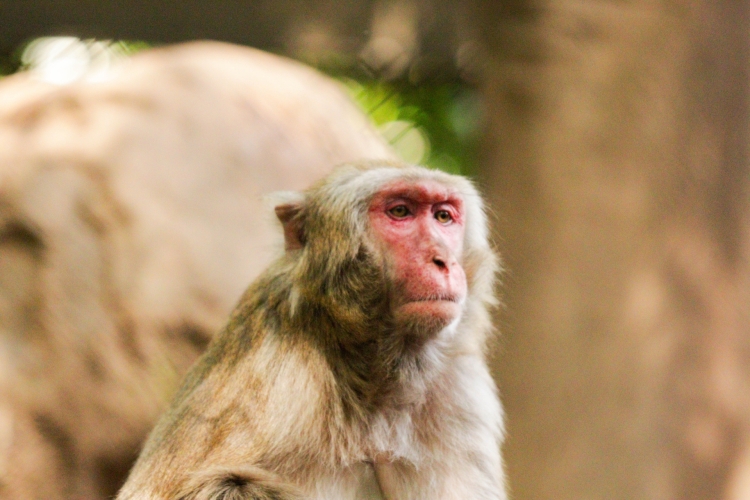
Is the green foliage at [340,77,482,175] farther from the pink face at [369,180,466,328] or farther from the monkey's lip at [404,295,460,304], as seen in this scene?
the monkey's lip at [404,295,460,304]

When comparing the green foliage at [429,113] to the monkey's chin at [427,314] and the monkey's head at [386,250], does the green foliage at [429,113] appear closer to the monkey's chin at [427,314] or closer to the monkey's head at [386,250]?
the monkey's head at [386,250]

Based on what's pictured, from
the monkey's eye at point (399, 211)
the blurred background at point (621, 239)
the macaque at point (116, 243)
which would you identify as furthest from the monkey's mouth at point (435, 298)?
the blurred background at point (621, 239)

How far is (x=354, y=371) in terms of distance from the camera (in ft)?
15.6

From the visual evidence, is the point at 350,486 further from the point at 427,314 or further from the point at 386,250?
the point at 386,250

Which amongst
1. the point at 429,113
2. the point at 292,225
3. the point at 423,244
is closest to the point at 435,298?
the point at 423,244

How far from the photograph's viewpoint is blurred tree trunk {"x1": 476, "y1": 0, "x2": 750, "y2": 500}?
644 centimetres

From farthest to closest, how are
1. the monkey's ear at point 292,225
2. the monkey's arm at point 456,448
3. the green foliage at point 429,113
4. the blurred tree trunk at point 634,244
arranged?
the green foliage at point 429,113 < the blurred tree trunk at point 634,244 < the monkey's ear at point 292,225 < the monkey's arm at point 456,448

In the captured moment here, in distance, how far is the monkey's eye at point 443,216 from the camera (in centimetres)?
501

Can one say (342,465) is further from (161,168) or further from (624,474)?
(161,168)

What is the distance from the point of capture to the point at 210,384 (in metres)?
5.03

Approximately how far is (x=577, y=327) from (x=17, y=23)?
6.59m

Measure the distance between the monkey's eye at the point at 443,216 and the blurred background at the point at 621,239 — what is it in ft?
3.83

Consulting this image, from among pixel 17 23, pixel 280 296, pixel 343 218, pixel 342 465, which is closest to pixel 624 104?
pixel 343 218

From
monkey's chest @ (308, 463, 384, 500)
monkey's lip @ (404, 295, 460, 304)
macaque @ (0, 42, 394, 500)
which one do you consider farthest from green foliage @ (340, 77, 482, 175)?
monkey's chest @ (308, 463, 384, 500)
